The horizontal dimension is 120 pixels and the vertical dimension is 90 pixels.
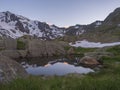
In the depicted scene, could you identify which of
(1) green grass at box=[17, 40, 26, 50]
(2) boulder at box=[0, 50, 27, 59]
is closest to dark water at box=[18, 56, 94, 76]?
(2) boulder at box=[0, 50, 27, 59]

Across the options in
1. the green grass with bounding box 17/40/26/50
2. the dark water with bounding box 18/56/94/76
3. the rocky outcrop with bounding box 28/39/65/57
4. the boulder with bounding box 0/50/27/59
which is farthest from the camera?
the green grass with bounding box 17/40/26/50

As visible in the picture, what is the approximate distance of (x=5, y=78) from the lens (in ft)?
28.4

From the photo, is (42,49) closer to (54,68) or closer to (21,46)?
(21,46)

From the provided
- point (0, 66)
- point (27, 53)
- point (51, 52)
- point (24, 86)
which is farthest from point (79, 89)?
point (51, 52)

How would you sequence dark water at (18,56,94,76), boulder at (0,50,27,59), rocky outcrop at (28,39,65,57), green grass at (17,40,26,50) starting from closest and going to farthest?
dark water at (18,56,94,76) < boulder at (0,50,27,59) < rocky outcrop at (28,39,65,57) < green grass at (17,40,26,50)

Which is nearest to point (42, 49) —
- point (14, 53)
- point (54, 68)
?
point (14, 53)

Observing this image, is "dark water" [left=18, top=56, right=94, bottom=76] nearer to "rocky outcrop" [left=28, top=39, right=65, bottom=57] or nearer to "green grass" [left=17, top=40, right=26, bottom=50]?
"rocky outcrop" [left=28, top=39, right=65, bottom=57]

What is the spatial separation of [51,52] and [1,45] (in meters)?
17.0

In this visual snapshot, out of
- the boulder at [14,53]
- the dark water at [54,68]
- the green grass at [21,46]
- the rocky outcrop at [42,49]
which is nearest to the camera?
the dark water at [54,68]

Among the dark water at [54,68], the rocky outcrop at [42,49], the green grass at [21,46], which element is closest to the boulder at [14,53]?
the rocky outcrop at [42,49]

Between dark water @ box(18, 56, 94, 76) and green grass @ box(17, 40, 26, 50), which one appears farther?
green grass @ box(17, 40, 26, 50)

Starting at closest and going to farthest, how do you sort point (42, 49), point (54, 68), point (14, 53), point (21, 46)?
point (54, 68), point (14, 53), point (42, 49), point (21, 46)

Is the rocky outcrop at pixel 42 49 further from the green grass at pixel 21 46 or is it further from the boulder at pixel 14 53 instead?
the green grass at pixel 21 46

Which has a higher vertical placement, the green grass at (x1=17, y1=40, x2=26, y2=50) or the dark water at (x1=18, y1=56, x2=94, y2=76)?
the green grass at (x1=17, y1=40, x2=26, y2=50)
